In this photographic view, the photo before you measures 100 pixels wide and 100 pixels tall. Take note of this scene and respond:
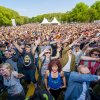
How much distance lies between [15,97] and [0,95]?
4.64 ft

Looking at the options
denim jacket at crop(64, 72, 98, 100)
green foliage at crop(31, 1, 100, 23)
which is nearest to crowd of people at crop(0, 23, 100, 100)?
denim jacket at crop(64, 72, 98, 100)

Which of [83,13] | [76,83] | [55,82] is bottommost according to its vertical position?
[83,13]

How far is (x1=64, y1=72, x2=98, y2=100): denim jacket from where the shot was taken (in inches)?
229

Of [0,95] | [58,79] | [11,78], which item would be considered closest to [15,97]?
[11,78]

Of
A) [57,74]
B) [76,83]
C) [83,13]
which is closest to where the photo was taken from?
[76,83]

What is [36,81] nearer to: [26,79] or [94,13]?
[26,79]

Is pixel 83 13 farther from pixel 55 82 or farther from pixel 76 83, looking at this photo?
pixel 76 83

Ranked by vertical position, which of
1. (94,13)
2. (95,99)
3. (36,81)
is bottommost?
(94,13)

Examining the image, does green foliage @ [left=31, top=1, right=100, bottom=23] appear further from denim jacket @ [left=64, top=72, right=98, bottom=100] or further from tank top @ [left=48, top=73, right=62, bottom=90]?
denim jacket @ [left=64, top=72, right=98, bottom=100]

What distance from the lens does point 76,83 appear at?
604cm

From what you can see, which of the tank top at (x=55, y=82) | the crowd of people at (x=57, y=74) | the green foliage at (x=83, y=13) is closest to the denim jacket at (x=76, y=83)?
the crowd of people at (x=57, y=74)

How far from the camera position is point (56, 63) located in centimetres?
710

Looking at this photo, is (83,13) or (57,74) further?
(83,13)

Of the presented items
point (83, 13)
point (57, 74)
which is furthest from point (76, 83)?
point (83, 13)
